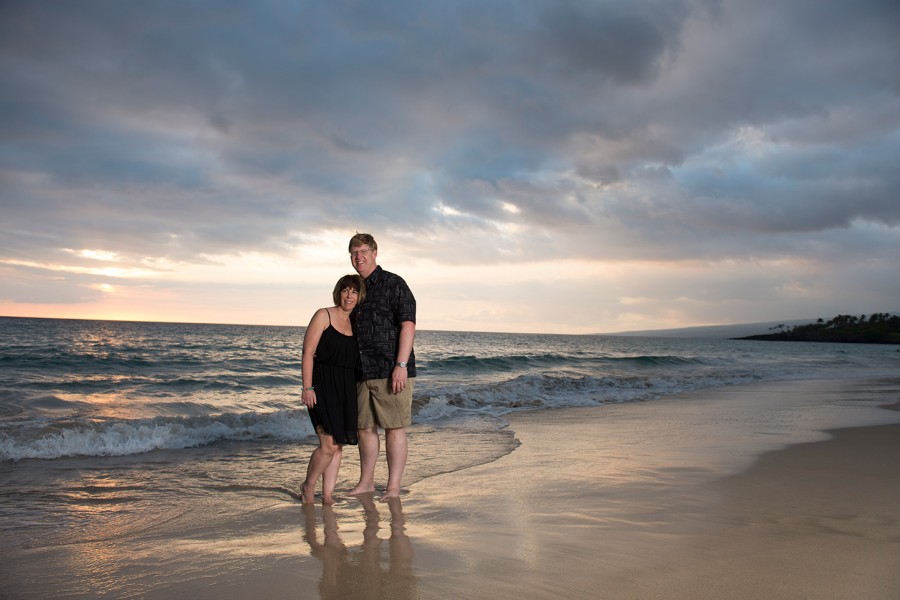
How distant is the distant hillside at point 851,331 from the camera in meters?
105

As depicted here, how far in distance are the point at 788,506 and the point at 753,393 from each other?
12335 millimetres

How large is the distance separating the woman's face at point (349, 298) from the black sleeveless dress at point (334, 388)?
0.15m

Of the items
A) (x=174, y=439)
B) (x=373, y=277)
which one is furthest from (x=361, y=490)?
(x=174, y=439)

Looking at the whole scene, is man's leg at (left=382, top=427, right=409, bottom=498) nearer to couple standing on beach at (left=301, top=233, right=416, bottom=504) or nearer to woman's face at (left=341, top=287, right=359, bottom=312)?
couple standing on beach at (left=301, top=233, right=416, bottom=504)

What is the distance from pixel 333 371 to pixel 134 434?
474cm

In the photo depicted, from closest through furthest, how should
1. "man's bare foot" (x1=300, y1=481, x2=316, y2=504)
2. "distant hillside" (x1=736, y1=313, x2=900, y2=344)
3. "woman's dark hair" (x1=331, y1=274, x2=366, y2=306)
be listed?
"woman's dark hair" (x1=331, y1=274, x2=366, y2=306)
"man's bare foot" (x1=300, y1=481, x2=316, y2=504)
"distant hillside" (x1=736, y1=313, x2=900, y2=344)

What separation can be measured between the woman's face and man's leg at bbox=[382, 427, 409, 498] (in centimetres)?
106

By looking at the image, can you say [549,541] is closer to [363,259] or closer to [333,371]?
[333,371]

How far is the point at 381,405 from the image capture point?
4.64 m

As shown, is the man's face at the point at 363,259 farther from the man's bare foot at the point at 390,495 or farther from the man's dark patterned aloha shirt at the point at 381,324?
the man's bare foot at the point at 390,495

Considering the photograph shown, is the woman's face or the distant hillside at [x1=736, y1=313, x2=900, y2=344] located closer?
the woman's face

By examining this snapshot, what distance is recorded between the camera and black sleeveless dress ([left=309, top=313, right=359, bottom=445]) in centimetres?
452

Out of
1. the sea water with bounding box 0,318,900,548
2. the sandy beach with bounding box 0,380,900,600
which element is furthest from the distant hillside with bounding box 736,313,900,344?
the sandy beach with bounding box 0,380,900,600

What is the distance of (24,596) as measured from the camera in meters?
2.83
